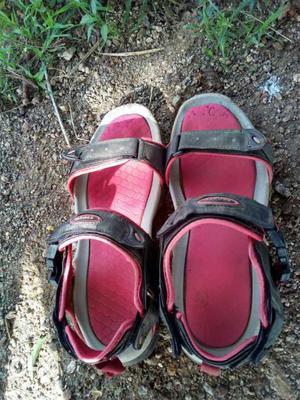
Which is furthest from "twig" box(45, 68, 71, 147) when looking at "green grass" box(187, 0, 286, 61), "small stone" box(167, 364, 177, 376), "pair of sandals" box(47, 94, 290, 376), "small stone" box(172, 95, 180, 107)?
"small stone" box(167, 364, 177, 376)

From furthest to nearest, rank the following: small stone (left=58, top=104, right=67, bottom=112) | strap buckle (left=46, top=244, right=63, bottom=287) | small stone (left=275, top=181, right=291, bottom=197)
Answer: small stone (left=58, top=104, right=67, bottom=112) < small stone (left=275, top=181, right=291, bottom=197) < strap buckle (left=46, top=244, right=63, bottom=287)

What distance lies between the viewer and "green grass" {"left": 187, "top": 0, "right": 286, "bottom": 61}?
1.34m

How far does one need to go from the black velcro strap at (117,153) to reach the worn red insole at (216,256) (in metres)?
0.08

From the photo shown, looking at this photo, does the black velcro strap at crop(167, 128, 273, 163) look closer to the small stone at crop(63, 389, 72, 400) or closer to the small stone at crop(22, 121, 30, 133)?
the small stone at crop(22, 121, 30, 133)

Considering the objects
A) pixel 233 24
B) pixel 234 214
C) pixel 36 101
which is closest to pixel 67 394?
pixel 234 214

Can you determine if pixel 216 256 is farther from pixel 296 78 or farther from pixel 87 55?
pixel 87 55

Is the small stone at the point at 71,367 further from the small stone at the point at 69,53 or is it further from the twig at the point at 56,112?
the small stone at the point at 69,53

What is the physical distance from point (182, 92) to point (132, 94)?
15 cm

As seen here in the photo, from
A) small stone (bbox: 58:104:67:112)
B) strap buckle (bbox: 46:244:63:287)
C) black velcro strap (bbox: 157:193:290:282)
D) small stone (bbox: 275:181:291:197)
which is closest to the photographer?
black velcro strap (bbox: 157:193:290:282)

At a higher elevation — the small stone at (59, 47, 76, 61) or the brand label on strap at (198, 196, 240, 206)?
the small stone at (59, 47, 76, 61)

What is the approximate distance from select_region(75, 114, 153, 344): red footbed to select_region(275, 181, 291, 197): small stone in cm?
33

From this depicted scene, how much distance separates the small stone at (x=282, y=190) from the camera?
1.33 metres

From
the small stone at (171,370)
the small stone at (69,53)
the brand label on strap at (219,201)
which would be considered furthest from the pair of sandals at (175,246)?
the small stone at (69,53)

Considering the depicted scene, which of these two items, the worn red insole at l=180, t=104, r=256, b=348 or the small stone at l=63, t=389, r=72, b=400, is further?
the small stone at l=63, t=389, r=72, b=400
